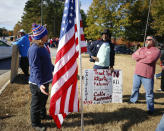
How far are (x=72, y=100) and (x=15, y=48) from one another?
398 cm

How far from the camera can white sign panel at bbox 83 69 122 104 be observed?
3.33m

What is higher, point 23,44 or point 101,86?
point 23,44

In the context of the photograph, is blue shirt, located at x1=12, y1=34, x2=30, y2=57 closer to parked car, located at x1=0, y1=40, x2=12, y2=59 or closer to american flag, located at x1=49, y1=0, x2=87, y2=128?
american flag, located at x1=49, y1=0, x2=87, y2=128

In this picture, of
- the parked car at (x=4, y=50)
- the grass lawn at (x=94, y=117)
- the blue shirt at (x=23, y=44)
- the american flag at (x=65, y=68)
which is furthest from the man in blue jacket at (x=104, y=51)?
the parked car at (x=4, y=50)

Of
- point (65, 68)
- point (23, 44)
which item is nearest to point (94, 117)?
point (65, 68)

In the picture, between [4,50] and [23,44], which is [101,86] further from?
[4,50]

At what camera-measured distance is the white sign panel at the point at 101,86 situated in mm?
3326

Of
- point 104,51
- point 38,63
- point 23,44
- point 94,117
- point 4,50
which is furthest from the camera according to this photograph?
point 4,50

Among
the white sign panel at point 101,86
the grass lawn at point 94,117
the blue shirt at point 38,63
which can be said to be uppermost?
the blue shirt at point 38,63

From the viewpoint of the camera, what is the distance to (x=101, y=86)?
136 inches

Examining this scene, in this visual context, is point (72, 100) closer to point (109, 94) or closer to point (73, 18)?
point (109, 94)

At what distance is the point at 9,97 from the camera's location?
4.25 metres

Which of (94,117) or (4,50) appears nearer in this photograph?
(94,117)

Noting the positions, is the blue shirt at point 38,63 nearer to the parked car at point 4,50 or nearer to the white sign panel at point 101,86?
the white sign panel at point 101,86
